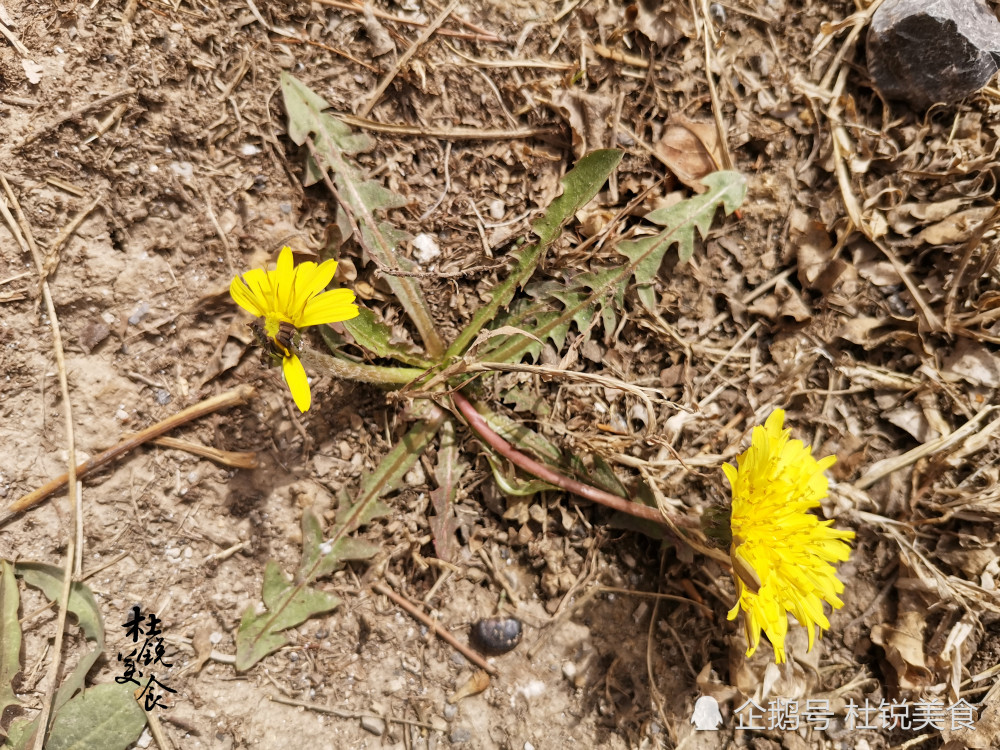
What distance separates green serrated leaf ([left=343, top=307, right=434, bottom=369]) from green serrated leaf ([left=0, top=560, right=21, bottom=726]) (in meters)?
1.41

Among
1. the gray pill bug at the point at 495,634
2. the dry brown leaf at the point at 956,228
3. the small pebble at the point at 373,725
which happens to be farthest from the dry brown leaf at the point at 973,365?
the small pebble at the point at 373,725

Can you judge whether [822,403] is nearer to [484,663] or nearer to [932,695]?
[932,695]

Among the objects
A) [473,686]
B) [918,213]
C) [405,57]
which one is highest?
[405,57]

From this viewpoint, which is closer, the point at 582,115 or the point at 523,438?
the point at 523,438

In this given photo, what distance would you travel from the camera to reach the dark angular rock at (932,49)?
261cm

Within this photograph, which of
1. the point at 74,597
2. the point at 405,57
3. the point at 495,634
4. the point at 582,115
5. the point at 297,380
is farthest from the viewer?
the point at 582,115

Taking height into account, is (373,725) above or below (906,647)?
below

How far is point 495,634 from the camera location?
94.0 inches

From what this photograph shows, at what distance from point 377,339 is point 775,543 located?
157cm

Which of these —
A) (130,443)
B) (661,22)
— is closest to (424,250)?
(130,443)

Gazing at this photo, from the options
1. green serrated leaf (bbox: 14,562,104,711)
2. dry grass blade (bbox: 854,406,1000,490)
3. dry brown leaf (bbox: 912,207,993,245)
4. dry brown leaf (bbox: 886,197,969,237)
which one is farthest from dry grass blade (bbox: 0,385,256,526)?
dry brown leaf (bbox: 912,207,993,245)

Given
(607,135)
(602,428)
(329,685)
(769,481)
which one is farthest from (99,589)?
(607,135)

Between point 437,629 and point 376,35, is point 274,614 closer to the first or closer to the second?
point 437,629

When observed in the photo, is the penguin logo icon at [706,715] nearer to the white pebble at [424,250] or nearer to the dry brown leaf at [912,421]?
the dry brown leaf at [912,421]
